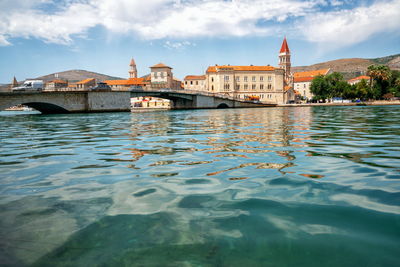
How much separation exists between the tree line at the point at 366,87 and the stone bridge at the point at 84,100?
3944 centimetres

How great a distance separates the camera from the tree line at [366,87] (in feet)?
251

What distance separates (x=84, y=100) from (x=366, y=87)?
74825 millimetres

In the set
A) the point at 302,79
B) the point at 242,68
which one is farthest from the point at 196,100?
the point at 302,79

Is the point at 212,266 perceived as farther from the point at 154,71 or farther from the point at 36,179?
the point at 154,71

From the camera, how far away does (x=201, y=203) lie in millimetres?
3686

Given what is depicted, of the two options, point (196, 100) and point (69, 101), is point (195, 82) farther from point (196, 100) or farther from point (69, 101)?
point (69, 101)

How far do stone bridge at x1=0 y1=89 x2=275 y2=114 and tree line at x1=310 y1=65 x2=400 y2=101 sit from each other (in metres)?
39.4

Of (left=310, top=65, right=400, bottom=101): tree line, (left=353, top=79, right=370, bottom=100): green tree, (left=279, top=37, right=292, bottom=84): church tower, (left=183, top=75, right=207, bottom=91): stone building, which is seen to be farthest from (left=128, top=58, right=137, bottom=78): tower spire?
(left=353, top=79, right=370, bottom=100): green tree

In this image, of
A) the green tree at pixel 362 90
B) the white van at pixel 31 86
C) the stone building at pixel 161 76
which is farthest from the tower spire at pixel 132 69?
the green tree at pixel 362 90

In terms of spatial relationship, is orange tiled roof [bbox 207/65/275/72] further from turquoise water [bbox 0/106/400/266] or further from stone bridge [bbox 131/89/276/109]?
turquoise water [bbox 0/106/400/266]

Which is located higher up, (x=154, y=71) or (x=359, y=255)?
(x=154, y=71)

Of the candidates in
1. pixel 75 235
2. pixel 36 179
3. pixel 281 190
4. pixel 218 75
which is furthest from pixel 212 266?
pixel 218 75

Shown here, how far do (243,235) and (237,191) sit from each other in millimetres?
1346

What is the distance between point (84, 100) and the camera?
45.4 meters
